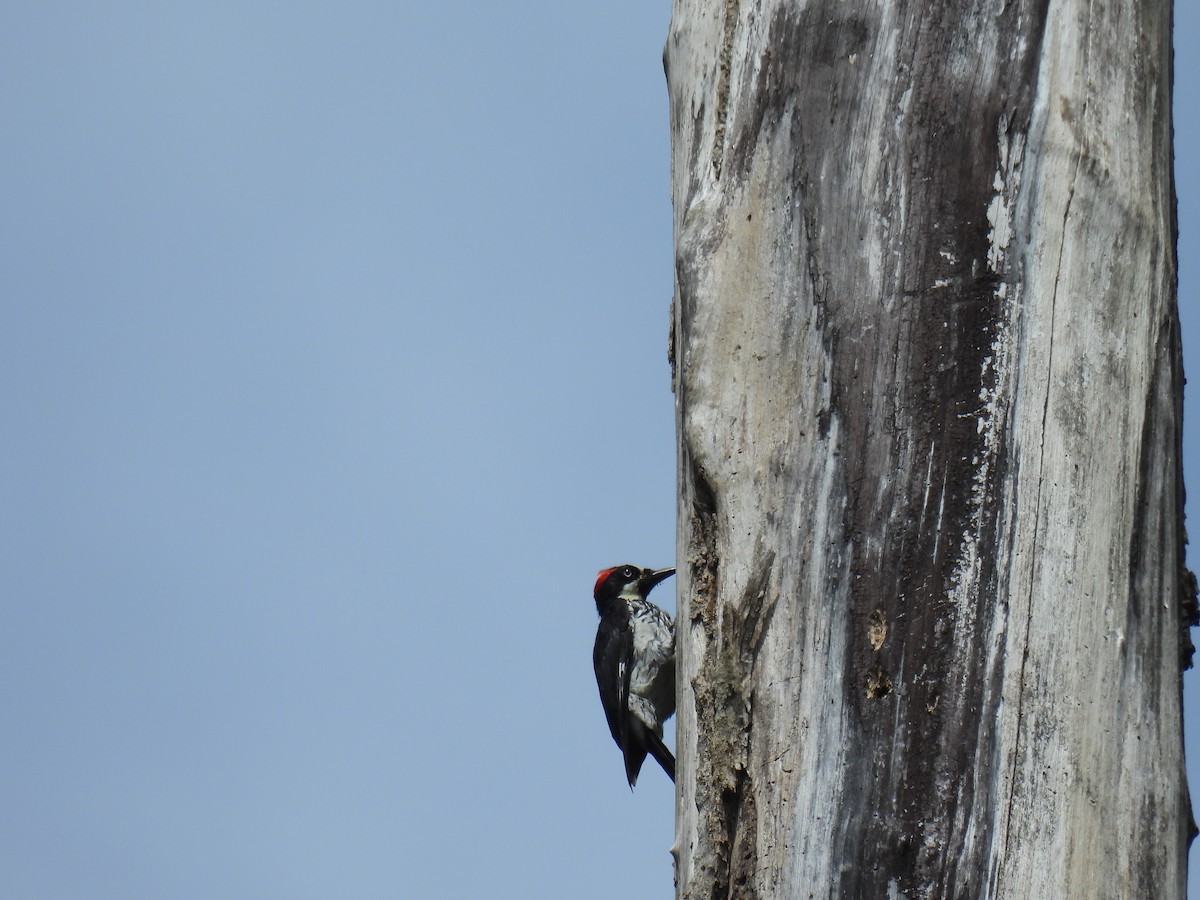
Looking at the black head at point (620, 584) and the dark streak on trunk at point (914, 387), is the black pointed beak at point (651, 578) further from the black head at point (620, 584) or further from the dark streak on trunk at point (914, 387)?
the dark streak on trunk at point (914, 387)

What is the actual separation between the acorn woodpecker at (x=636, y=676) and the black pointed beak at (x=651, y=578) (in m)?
0.22

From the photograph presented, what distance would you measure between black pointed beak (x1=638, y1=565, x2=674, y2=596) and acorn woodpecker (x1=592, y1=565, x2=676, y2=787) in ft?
0.71

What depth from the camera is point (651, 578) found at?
6.22 metres

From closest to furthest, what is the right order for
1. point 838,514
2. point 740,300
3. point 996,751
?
point 996,751, point 838,514, point 740,300

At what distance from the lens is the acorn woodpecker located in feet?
18.5

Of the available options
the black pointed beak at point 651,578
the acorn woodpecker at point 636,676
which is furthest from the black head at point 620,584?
the acorn woodpecker at point 636,676

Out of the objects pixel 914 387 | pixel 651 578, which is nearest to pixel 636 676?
pixel 651 578

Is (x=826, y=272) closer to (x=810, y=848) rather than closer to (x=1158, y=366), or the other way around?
(x=1158, y=366)

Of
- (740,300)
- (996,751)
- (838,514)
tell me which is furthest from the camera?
(740,300)

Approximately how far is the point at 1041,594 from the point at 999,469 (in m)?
0.22

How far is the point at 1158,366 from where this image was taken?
235cm

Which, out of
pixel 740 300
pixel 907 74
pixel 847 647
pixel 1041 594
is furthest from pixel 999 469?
pixel 907 74

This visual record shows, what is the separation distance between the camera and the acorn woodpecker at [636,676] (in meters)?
5.63

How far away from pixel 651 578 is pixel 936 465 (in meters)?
4.04
